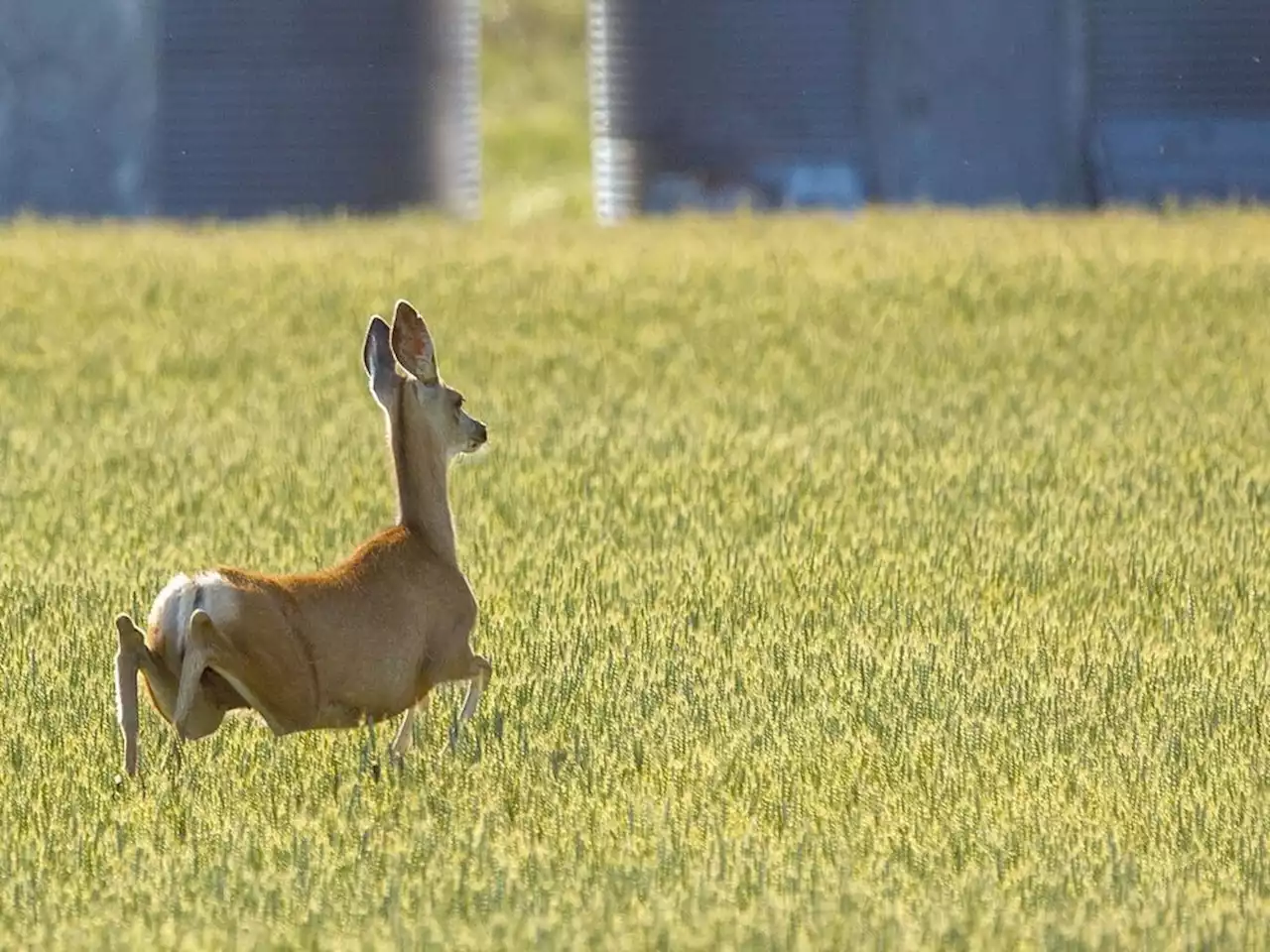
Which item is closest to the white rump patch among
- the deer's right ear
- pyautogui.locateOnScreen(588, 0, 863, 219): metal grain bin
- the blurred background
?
the deer's right ear

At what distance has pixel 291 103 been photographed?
2791 centimetres

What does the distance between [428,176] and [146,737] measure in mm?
22189

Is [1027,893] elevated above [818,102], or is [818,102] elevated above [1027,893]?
[818,102]

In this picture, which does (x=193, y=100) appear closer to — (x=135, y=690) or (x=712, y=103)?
(x=712, y=103)

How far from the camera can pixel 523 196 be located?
1594 inches

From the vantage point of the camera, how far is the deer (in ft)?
21.0

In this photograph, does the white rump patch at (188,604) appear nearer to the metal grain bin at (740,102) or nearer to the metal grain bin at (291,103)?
the metal grain bin at (740,102)

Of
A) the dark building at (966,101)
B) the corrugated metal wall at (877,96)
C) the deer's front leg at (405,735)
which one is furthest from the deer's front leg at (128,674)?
the corrugated metal wall at (877,96)

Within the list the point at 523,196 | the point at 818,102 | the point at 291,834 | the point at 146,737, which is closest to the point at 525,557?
the point at 146,737

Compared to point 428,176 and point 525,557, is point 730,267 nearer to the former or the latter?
point 428,176

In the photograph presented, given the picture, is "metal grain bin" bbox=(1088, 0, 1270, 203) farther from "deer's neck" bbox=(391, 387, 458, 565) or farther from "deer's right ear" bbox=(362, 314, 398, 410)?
"deer's right ear" bbox=(362, 314, 398, 410)

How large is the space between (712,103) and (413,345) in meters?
21.2

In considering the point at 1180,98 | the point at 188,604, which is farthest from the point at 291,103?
the point at 188,604

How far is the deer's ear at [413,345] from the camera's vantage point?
273 inches
